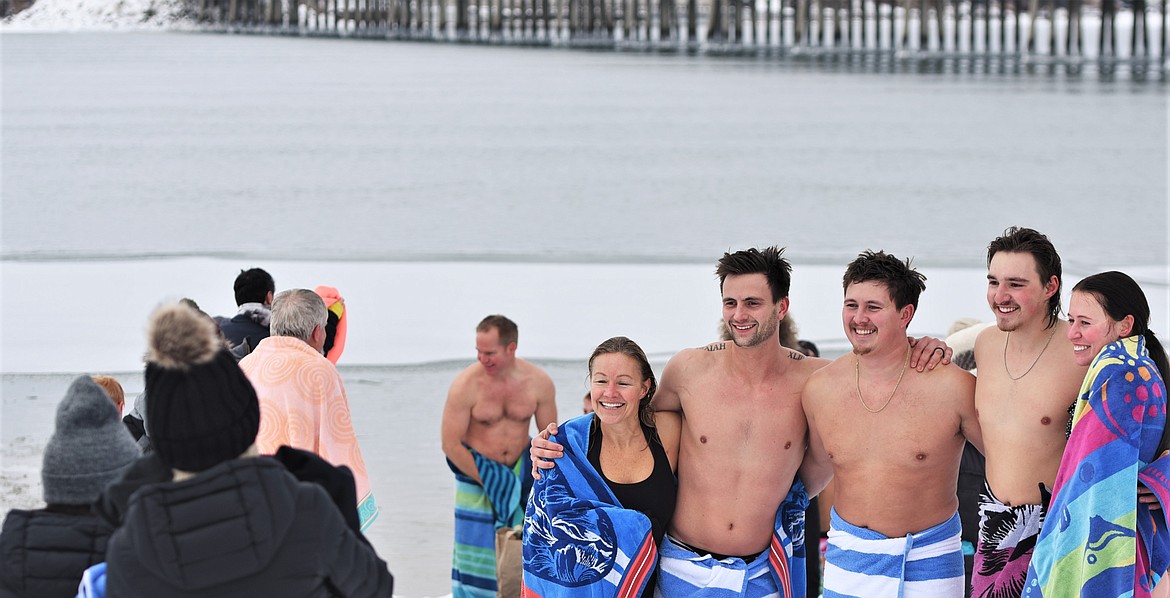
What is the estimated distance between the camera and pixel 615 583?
13.2ft

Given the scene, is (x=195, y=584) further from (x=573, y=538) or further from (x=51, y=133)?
(x=51, y=133)

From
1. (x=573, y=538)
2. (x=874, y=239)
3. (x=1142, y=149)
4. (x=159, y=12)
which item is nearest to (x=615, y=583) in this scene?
(x=573, y=538)

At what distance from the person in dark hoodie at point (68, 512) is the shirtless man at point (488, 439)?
300cm

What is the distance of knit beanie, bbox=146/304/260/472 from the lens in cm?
263

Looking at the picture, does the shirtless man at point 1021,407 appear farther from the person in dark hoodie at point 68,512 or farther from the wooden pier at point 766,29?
the wooden pier at point 766,29

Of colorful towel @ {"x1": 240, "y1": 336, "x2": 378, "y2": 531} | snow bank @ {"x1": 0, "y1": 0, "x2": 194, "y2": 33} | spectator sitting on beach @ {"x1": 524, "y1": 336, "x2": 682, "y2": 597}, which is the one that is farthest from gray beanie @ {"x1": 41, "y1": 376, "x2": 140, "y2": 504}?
snow bank @ {"x1": 0, "y1": 0, "x2": 194, "y2": 33}

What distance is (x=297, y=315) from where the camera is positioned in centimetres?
449

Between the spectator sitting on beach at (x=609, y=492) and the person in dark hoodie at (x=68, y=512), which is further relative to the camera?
the spectator sitting on beach at (x=609, y=492)

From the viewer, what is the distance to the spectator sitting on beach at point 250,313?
5109mm

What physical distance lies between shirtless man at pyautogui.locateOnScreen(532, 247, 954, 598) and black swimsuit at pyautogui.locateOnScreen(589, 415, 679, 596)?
0.18ft

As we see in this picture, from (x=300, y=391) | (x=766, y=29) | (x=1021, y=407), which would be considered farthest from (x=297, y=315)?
(x=766, y=29)

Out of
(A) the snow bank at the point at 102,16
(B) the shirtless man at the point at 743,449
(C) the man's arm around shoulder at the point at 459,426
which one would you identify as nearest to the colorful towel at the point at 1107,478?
(B) the shirtless man at the point at 743,449

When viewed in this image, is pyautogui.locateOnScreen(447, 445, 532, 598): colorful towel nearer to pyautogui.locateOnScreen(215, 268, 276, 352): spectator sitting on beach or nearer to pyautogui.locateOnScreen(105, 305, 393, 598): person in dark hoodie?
pyautogui.locateOnScreen(215, 268, 276, 352): spectator sitting on beach

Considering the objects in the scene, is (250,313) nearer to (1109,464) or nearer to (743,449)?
(743,449)
